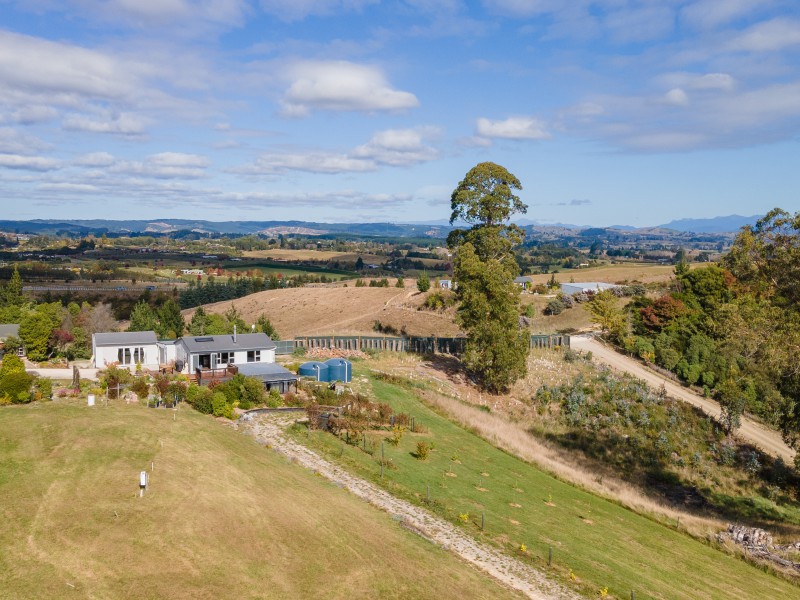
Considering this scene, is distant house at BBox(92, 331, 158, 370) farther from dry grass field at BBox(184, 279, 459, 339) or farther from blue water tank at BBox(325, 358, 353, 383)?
dry grass field at BBox(184, 279, 459, 339)

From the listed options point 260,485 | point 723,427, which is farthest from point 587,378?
point 260,485

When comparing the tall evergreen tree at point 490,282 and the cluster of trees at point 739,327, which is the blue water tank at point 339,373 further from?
the cluster of trees at point 739,327

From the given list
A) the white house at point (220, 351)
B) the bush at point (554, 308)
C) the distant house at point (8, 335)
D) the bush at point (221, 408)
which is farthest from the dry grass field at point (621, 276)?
the bush at point (221, 408)

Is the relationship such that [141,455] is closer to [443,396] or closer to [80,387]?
[80,387]

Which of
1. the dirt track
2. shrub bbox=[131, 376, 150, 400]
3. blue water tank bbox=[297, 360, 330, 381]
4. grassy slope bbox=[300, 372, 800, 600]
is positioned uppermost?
shrub bbox=[131, 376, 150, 400]

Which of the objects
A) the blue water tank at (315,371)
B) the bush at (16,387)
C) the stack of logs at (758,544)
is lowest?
the stack of logs at (758,544)

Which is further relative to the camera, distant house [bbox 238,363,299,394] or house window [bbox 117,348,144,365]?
house window [bbox 117,348,144,365]

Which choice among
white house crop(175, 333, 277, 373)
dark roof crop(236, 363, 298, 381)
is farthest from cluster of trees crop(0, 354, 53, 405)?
dark roof crop(236, 363, 298, 381)
